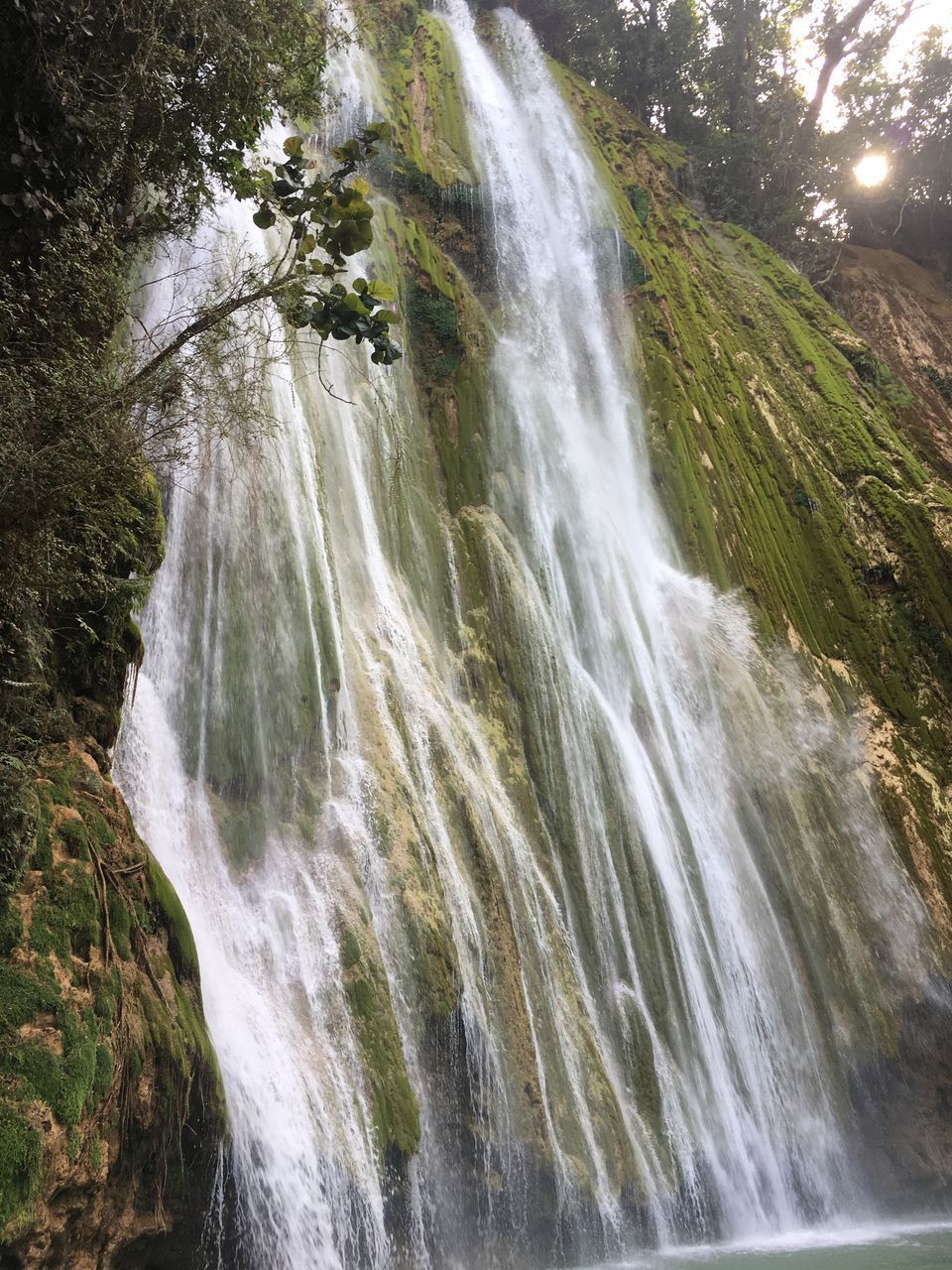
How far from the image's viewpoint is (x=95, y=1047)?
14.5 feet

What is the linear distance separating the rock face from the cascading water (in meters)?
0.89

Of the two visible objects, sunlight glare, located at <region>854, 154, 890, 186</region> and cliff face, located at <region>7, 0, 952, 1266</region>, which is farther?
sunlight glare, located at <region>854, 154, 890, 186</region>

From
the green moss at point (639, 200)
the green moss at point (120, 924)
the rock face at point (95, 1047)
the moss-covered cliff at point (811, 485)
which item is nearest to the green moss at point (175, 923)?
the rock face at point (95, 1047)

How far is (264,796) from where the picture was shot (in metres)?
8.38

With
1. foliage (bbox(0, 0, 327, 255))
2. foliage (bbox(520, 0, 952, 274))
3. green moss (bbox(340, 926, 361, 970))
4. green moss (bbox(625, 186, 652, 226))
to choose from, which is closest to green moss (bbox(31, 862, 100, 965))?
green moss (bbox(340, 926, 361, 970))

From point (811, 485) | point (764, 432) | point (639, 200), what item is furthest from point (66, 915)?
point (639, 200)

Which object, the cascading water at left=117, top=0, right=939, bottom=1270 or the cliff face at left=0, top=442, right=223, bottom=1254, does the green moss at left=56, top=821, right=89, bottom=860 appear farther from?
the cascading water at left=117, top=0, right=939, bottom=1270

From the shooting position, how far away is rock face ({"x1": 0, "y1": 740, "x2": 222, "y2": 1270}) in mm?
3951

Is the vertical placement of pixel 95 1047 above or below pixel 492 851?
below

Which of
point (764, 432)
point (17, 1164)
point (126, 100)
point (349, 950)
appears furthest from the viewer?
point (764, 432)

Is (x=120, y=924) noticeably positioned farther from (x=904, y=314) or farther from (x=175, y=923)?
(x=904, y=314)

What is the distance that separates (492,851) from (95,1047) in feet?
18.6

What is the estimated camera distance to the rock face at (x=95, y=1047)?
3.95m

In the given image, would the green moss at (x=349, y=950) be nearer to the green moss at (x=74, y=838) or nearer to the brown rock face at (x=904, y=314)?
the green moss at (x=74, y=838)
